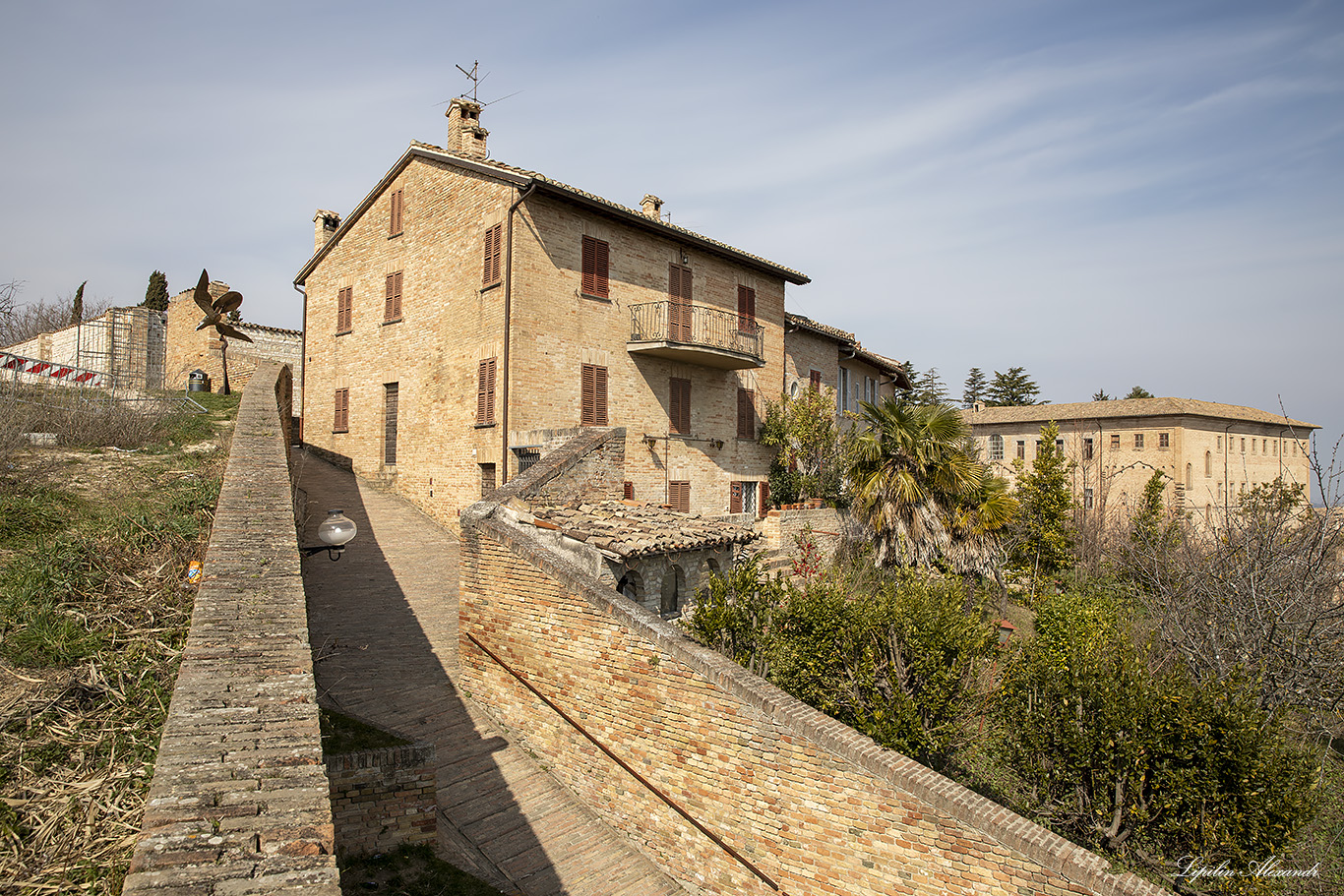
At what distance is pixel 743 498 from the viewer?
19812 millimetres

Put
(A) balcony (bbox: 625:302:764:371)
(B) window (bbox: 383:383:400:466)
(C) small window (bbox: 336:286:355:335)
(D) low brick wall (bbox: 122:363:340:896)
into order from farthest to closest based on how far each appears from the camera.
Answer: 1. (C) small window (bbox: 336:286:355:335)
2. (B) window (bbox: 383:383:400:466)
3. (A) balcony (bbox: 625:302:764:371)
4. (D) low brick wall (bbox: 122:363:340:896)

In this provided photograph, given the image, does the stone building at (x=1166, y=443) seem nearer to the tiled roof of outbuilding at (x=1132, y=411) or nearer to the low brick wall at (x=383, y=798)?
the tiled roof of outbuilding at (x=1132, y=411)

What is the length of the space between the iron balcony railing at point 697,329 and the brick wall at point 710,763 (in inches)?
338

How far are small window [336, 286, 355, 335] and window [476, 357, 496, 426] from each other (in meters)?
7.16

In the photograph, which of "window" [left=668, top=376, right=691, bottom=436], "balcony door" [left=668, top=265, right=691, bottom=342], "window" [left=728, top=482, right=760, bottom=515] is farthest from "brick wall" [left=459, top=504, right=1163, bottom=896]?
"window" [left=728, top=482, right=760, bottom=515]

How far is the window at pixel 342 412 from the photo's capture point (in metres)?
20.2

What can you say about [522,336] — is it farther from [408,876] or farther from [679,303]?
[408,876]

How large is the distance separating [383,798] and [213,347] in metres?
23.2

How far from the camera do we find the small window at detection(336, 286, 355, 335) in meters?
20.3

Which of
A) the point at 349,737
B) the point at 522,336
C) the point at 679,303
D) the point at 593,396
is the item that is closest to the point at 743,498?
the point at 679,303

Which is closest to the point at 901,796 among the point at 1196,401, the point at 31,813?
the point at 31,813

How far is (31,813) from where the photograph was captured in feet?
12.6

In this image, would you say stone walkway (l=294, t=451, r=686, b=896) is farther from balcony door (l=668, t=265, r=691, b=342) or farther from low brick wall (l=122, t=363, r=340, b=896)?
balcony door (l=668, t=265, r=691, b=342)

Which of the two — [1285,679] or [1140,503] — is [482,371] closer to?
[1285,679]
